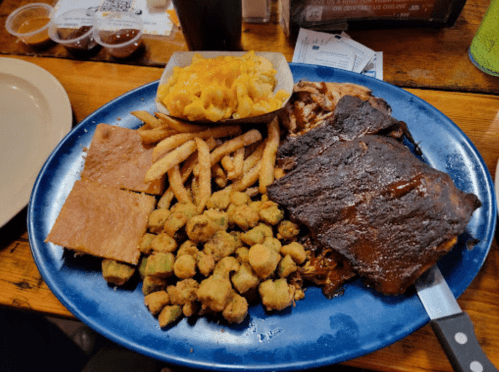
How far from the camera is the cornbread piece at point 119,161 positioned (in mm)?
2105

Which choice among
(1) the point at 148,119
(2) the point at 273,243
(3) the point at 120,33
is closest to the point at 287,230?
(2) the point at 273,243

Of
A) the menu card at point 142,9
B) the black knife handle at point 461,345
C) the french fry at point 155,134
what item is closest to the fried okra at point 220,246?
the french fry at point 155,134

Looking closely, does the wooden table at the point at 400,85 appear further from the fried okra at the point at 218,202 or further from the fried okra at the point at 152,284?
the fried okra at the point at 218,202

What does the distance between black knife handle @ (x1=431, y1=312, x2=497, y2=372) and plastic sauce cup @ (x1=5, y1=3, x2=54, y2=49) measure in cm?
376

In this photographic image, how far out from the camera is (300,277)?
1816 millimetres

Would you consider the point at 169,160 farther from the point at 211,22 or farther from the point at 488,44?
the point at 488,44

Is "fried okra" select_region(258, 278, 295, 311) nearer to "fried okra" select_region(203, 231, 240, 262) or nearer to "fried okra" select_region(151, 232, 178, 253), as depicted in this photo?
"fried okra" select_region(203, 231, 240, 262)

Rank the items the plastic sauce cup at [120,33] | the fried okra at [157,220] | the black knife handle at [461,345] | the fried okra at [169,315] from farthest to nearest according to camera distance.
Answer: the plastic sauce cup at [120,33]
the fried okra at [157,220]
the fried okra at [169,315]
the black knife handle at [461,345]

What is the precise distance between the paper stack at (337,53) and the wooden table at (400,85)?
96 millimetres

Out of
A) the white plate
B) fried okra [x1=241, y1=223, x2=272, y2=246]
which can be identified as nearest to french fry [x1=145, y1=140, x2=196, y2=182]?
fried okra [x1=241, y1=223, x2=272, y2=246]

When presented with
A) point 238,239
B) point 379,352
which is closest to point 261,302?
point 238,239

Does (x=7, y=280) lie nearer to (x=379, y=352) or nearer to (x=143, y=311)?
(x=143, y=311)

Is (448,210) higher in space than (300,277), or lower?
higher

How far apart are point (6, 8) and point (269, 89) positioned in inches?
126
